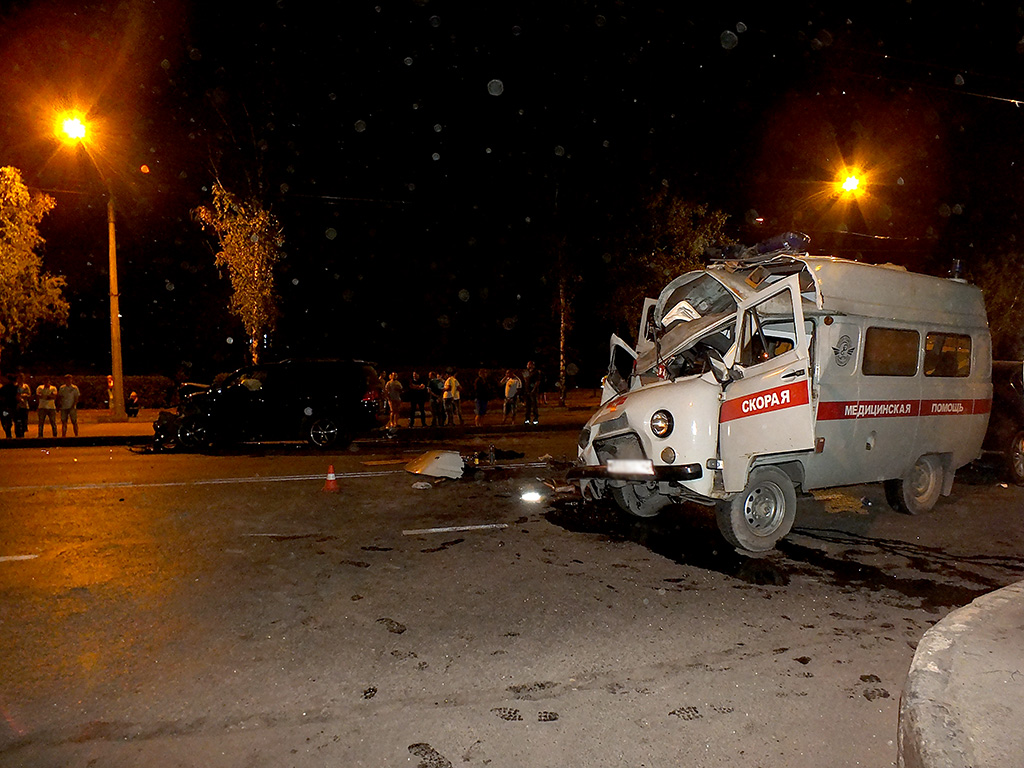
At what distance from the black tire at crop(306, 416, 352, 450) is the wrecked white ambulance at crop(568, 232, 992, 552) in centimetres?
859

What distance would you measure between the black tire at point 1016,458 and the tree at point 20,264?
2140cm

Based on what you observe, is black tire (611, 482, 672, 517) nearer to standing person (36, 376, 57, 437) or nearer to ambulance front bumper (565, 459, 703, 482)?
ambulance front bumper (565, 459, 703, 482)

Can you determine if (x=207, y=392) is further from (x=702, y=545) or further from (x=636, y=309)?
(x=636, y=309)

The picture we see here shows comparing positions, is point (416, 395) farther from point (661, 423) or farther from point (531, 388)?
point (661, 423)

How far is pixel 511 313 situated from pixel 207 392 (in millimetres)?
18841

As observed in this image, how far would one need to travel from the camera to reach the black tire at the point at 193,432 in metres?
15.0

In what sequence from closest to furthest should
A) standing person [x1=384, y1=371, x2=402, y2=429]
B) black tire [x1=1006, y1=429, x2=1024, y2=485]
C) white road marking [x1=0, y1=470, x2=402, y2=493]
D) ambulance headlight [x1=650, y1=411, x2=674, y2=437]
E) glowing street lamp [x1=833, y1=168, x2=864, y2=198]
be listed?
ambulance headlight [x1=650, y1=411, x2=674, y2=437] < white road marking [x1=0, y1=470, x2=402, y2=493] < black tire [x1=1006, y1=429, x2=1024, y2=485] < glowing street lamp [x1=833, y1=168, x2=864, y2=198] < standing person [x1=384, y1=371, x2=402, y2=429]

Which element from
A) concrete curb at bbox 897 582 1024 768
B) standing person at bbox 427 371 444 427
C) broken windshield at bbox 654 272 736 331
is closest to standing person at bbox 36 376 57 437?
standing person at bbox 427 371 444 427

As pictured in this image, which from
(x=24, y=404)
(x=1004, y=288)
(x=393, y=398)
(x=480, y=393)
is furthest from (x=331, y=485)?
(x=1004, y=288)

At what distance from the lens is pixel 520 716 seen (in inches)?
156

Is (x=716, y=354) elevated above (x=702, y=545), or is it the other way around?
(x=716, y=354)

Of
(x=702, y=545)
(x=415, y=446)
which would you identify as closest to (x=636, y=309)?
(x=415, y=446)

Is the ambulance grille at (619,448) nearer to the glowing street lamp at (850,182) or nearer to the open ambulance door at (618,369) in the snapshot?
the open ambulance door at (618,369)

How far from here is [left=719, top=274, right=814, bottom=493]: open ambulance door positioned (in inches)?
265
